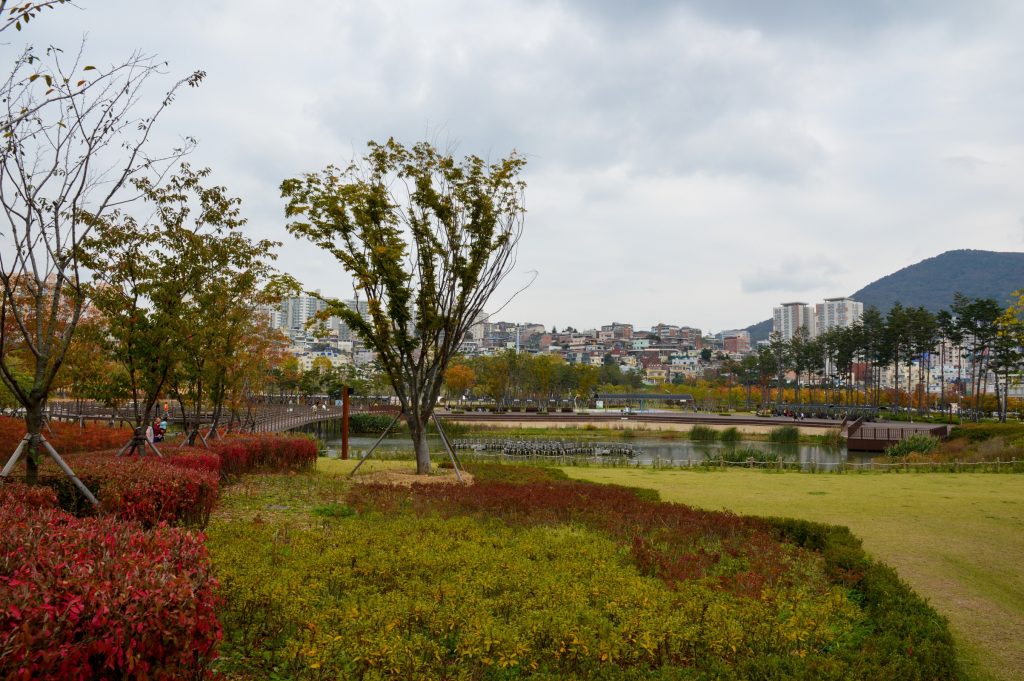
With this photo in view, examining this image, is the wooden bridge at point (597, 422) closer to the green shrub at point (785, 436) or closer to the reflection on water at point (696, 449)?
the reflection on water at point (696, 449)

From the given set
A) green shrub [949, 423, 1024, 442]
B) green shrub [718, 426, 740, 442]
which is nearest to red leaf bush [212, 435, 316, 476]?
green shrub [718, 426, 740, 442]

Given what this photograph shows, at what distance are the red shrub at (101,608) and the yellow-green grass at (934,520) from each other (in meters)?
5.37

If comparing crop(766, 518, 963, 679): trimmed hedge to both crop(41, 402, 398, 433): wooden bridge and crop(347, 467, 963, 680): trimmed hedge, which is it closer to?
crop(347, 467, 963, 680): trimmed hedge

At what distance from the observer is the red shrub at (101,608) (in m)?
2.56

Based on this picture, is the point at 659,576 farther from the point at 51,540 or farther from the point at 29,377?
the point at 29,377

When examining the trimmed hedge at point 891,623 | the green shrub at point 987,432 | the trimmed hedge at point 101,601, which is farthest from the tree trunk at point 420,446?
the green shrub at point 987,432

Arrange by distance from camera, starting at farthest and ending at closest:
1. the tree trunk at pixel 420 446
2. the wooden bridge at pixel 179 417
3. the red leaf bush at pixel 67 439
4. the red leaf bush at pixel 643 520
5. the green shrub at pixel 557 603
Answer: the wooden bridge at pixel 179 417 → the tree trunk at pixel 420 446 → the red leaf bush at pixel 67 439 → the red leaf bush at pixel 643 520 → the green shrub at pixel 557 603

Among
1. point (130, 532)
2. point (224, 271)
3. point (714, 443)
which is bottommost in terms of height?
point (714, 443)

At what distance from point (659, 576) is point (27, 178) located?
27.2 feet

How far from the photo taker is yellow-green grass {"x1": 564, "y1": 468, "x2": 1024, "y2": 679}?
5.87 metres

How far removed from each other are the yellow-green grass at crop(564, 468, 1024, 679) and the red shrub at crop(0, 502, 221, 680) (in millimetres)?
5373

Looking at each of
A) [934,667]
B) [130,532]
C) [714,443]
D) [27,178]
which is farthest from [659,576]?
[714,443]

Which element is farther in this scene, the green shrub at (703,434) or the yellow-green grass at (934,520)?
the green shrub at (703,434)

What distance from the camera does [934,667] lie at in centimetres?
470
